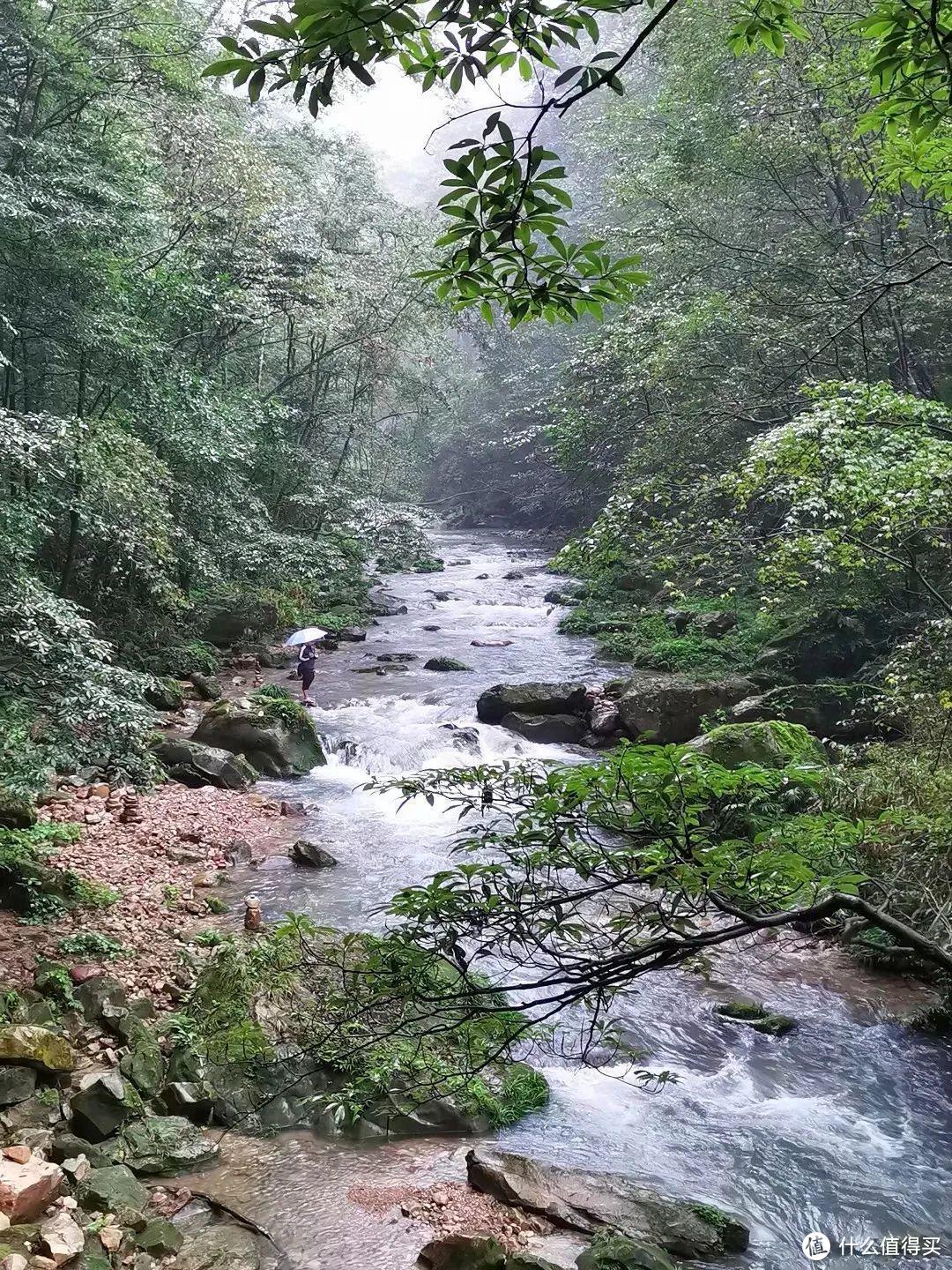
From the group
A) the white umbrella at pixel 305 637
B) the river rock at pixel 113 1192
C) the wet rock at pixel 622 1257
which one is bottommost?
the wet rock at pixel 622 1257

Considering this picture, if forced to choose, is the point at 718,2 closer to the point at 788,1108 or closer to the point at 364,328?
the point at 364,328

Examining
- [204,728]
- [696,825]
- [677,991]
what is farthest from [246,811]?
[696,825]

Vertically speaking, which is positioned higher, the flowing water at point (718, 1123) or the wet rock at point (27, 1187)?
the wet rock at point (27, 1187)

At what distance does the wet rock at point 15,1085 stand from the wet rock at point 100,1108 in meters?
0.23

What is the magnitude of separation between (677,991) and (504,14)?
6.67m

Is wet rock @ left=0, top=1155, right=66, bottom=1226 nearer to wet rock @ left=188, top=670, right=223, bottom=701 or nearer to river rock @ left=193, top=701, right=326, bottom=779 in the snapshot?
river rock @ left=193, top=701, right=326, bottom=779

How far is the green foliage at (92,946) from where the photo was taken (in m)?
5.66

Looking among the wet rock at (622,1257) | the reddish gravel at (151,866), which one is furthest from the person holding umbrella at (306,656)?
the wet rock at (622,1257)

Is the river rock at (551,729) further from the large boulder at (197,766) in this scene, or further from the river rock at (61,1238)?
the river rock at (61,1238)

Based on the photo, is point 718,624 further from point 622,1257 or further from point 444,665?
point 622,1257

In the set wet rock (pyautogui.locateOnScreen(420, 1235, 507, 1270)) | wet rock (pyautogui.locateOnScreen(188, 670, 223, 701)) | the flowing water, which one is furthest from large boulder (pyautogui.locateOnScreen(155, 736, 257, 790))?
wet rock (pyautogui.locateOnScreen(420, 1235, 507, 1270))

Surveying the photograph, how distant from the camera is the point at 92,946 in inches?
227

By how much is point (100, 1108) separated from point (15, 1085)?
0.44 m

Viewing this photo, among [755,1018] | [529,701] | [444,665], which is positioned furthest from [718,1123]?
[444,665]
